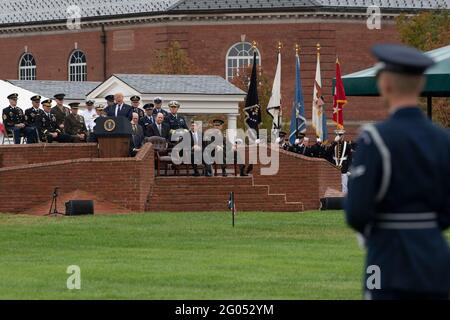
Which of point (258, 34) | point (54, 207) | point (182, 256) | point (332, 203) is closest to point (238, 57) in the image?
point (258, 34)

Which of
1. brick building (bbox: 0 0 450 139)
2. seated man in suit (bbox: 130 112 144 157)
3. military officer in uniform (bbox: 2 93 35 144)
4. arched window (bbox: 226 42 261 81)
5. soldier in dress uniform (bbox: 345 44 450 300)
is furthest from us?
arched window (bbox: 226 42 261 81)

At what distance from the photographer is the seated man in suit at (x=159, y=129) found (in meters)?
35.9

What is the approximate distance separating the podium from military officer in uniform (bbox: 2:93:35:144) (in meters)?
2.43

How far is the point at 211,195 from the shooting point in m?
33.8

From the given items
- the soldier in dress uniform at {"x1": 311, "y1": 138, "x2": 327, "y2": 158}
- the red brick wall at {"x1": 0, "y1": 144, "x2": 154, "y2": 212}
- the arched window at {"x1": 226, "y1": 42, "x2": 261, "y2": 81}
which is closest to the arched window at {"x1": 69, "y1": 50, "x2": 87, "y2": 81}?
the arched window at {"x1": 226, "y1": 42, "x2": 261, "y2": 81}

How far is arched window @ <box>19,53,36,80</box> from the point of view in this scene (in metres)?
84.7

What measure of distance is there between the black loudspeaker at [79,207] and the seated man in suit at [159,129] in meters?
4.97

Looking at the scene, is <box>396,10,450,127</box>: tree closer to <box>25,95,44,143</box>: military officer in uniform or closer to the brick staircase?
the brick staircase

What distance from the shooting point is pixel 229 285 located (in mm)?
17047

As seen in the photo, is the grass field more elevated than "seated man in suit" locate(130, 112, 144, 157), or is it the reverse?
"seated man in suit" locate(130, 112, 144, 157)

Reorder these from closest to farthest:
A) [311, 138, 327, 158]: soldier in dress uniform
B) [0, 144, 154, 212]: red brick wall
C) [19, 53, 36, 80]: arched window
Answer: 1. [0, 144, 154, 212]: red brick wall
2. [311, 138, 327, 158]: soldier in dress uniform
3. [19, 53, 36, 80]: arched window

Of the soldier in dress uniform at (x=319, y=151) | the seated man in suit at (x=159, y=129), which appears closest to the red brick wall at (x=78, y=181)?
the seated man in suit at (x=159, y=129)
